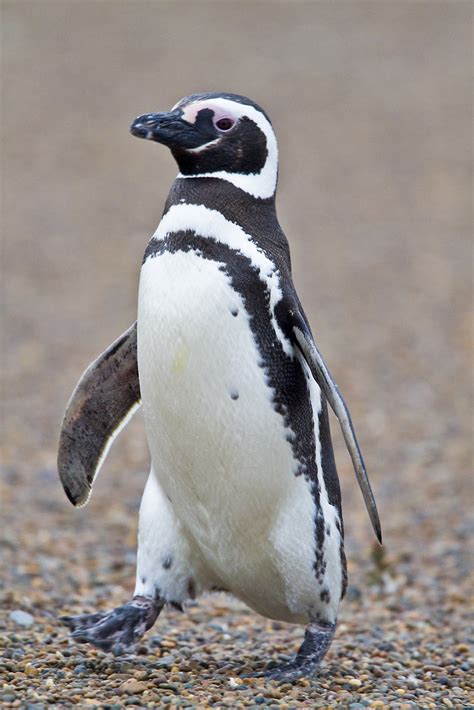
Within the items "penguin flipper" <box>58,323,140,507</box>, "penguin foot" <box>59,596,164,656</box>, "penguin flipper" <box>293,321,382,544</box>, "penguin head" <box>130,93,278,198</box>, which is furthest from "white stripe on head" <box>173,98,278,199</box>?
"penguin foot" <box>59,596,164,656</box>

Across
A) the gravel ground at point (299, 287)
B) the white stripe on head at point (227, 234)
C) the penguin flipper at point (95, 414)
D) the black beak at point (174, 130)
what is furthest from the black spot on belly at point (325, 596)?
the black beak at point (174, 130)

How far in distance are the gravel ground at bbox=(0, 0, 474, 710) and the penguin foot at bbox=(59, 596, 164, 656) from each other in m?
0.07

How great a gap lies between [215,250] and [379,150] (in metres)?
13.1

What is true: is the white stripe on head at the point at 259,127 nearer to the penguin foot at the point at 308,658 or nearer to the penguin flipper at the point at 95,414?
the penguin flipper at the point at 95,414

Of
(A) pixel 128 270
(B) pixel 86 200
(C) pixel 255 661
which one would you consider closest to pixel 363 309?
(A) pixel 128 270

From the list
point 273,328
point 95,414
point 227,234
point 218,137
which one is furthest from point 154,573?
point 218,137

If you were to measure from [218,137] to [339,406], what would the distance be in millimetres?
896

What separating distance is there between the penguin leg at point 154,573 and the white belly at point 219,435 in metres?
0.06

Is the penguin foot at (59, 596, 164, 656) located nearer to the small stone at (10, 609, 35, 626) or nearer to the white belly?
the white belly

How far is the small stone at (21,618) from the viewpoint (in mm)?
4387

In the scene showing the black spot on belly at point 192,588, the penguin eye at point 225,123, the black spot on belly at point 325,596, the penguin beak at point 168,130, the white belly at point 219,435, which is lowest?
the black spot on belly at point 325,596

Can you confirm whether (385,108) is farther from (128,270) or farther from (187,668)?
(187,668)

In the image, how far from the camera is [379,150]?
53.6 ft

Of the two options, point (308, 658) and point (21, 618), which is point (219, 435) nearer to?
point (308, 658)
